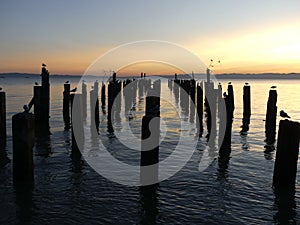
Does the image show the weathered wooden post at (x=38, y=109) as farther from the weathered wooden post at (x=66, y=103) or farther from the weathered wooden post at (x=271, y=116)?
the weathered wooden post at (x=271, y=116)

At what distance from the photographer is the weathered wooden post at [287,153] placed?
7.90m

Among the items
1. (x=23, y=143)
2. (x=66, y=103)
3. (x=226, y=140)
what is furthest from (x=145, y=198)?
(x=66, y=103)

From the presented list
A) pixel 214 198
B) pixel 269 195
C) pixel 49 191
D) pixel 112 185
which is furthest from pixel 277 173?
pixel 49 191

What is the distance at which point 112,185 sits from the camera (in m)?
8.84

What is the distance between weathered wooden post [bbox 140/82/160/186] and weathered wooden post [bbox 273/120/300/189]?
3.12 metres

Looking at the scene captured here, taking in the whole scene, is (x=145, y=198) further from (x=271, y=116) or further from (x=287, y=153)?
(x=271, y=116)

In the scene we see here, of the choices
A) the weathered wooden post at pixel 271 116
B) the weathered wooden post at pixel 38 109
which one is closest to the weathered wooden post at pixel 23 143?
the weathered wooden post at pixel 38 109

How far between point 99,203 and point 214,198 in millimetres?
2844

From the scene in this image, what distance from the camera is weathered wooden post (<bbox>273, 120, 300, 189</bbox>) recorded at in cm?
790

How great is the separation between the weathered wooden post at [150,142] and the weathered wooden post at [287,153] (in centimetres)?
312

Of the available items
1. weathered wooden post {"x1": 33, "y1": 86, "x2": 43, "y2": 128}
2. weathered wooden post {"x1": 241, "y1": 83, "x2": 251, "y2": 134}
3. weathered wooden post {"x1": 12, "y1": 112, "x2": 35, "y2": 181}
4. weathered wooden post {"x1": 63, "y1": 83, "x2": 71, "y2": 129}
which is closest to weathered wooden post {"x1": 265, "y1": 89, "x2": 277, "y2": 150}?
weathered wooden post {"x1": 241, "y1": 83, "x2": 251, "y2": 134}

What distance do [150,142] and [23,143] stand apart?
316 centimetres

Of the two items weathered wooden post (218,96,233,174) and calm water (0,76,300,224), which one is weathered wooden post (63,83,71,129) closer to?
calm water (0,76,300,224)

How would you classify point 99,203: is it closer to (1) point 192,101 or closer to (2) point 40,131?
(2) point 40,131
